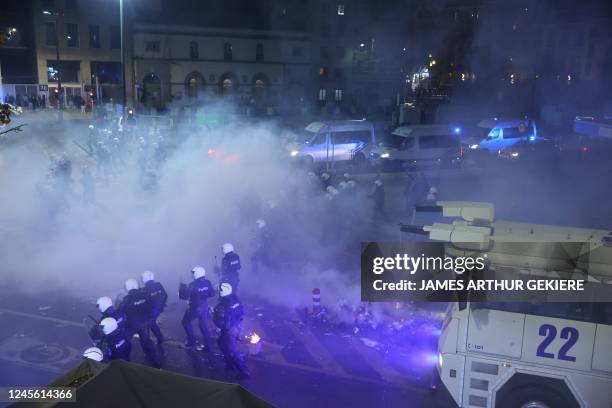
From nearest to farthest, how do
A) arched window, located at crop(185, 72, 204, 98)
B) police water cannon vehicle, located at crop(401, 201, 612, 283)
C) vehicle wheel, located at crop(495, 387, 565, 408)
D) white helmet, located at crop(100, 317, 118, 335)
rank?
vehicle wheel, located at crop(495, 387, 565, 408), police water cannon vehicle, located at crop(401, 201, 612, 283), white helmet, located at crop(100, 317, 118, 335), arched window, located at crop(185, 72, 204, 98)

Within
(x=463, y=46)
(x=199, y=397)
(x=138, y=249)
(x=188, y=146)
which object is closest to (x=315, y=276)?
(x=138, y=249)

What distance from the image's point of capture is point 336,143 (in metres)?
20.0

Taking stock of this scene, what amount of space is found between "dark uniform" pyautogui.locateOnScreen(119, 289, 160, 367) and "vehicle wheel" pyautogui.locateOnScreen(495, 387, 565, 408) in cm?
395

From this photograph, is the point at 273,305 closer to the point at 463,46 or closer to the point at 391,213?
the point at 391,213

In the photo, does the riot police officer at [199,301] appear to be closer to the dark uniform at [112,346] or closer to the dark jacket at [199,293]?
the dark jacket at [199,293]

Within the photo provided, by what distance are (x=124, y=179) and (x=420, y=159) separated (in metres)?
10.2

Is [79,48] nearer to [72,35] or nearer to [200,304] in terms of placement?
[72,35]

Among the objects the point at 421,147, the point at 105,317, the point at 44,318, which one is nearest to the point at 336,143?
the point at 421,147

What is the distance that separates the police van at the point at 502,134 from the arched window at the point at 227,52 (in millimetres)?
20156

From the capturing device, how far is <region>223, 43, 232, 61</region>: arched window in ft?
120

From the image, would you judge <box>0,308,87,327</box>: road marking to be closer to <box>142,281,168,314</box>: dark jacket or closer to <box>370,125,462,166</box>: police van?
<box>142,281,168,314</box>: dark jacket

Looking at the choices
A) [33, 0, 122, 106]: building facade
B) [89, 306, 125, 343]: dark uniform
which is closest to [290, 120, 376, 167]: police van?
[89, 306, 125, 343]: dark uniform

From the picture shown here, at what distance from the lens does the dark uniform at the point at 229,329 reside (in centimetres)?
634

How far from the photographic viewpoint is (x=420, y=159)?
19797mm
